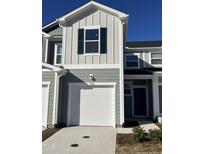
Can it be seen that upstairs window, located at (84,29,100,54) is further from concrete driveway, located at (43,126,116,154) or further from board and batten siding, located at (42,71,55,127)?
concrete driveway, located at (43,126,116,154)

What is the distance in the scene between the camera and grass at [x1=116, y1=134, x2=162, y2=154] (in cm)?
456

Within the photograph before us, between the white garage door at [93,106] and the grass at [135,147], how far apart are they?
7.07ft

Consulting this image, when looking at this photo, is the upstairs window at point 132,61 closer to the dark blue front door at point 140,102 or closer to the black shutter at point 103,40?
the dark blue front door at point 140,102

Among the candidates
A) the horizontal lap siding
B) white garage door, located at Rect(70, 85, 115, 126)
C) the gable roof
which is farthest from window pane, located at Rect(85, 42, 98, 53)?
the horizontal lap siding

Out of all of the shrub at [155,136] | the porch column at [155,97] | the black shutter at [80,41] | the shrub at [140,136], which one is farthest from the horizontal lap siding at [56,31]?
the shrub at [155,136]

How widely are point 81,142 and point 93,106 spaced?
8.75 ft

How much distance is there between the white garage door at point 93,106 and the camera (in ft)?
26.0

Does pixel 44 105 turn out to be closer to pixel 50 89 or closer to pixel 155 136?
pixel 50 89

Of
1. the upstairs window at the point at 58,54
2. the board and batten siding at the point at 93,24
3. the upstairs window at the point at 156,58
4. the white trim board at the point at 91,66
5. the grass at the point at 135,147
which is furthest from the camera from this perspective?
the upstairs window at the point at 156,58

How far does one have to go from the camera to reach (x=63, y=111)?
810 centimetres

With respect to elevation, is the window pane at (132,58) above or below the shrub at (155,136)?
above

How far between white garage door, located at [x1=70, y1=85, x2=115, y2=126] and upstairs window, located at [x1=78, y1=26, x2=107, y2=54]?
6.21ft
